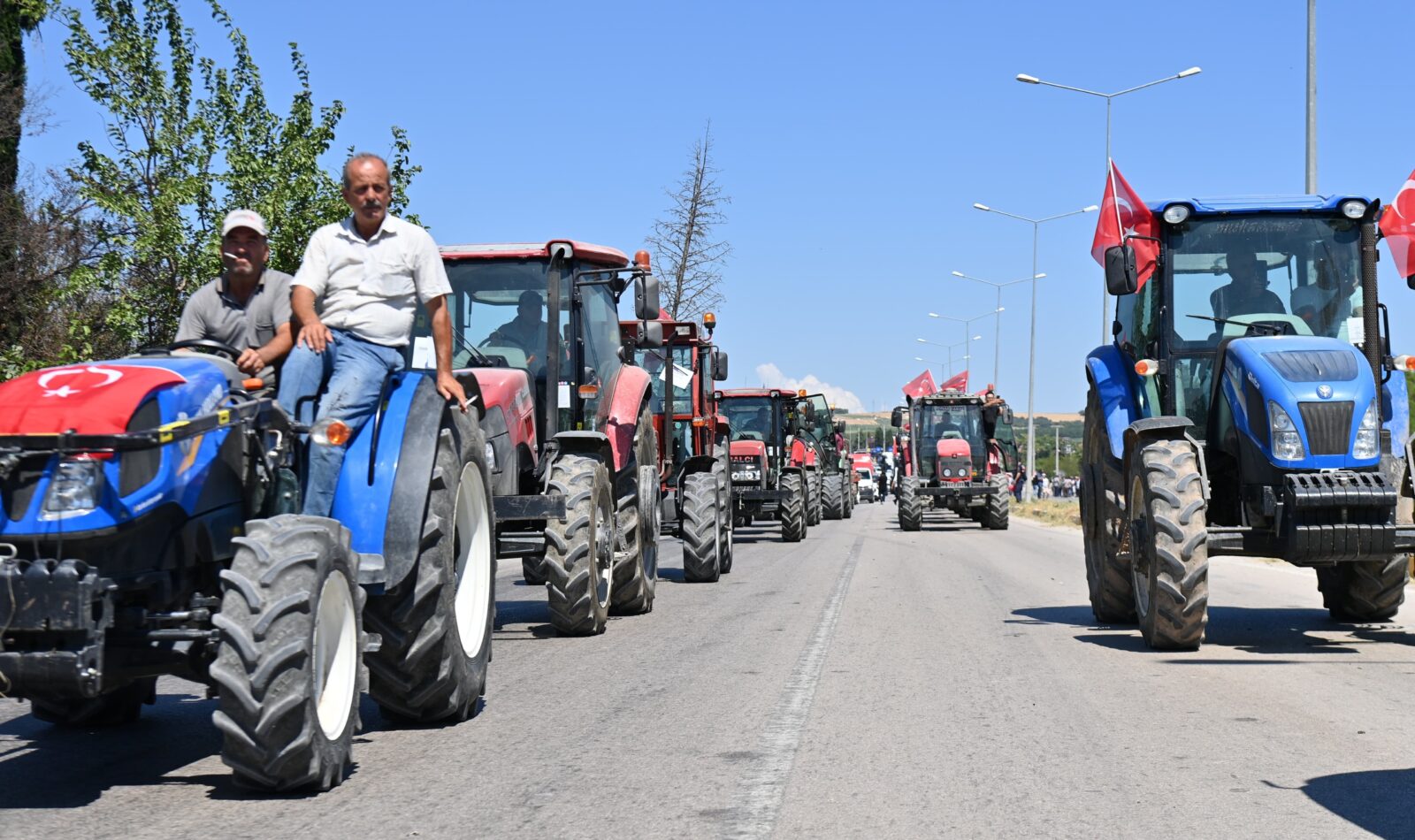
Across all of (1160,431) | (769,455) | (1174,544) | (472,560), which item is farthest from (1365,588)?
(769,455)

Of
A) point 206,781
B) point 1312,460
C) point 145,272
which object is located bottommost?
point 206,781

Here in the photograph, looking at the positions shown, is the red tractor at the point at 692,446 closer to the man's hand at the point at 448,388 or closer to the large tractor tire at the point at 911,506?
the man's hand at the point at 448,388

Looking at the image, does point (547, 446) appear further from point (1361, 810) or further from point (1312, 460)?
point (1361, 810)

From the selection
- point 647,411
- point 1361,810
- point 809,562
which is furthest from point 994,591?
point 1361,810

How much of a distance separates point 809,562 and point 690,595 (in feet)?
19.5

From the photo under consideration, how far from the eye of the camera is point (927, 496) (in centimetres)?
3331

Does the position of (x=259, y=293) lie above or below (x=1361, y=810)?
above

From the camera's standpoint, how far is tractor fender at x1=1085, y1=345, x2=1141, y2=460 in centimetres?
1145

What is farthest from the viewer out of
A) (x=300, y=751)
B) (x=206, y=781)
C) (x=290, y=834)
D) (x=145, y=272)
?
(x=145, y=272)

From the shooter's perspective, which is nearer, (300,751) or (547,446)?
(300,751)

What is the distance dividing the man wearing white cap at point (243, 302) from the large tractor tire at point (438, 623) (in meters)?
0.87

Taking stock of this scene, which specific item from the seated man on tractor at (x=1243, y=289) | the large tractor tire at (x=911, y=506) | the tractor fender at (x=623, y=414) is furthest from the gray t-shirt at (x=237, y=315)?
the large tractor tire at (x=911, y=506)

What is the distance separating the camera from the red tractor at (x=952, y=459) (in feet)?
109

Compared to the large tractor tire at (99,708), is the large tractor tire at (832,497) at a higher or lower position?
higher
